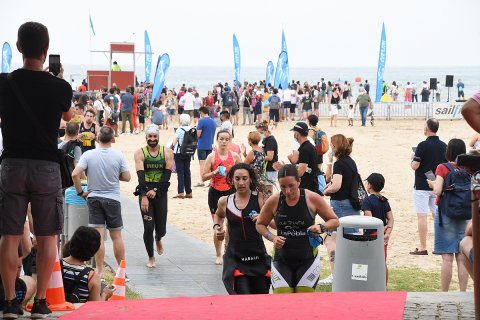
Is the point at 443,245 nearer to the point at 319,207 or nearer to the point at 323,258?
the point at 319,207

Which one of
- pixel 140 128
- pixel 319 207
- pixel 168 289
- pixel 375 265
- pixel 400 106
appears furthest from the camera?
pixel 400 106

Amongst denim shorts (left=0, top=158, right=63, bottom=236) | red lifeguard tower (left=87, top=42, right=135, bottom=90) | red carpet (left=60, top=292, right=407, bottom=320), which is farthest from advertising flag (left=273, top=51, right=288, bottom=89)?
denim shorts (left=0, top=158, right=63, bottom=236)

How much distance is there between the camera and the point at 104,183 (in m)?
10.7

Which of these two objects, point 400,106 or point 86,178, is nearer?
point 86,178

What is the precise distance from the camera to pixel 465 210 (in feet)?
31.2

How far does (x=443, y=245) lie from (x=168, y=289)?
310 cm

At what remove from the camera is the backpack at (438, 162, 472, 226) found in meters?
9.51

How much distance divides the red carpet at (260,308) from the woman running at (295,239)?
0.76 metres

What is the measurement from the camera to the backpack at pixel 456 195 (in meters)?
9.51

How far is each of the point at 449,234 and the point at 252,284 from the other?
241cm

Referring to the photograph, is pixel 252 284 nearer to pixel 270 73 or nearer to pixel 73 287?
pixel 73 287

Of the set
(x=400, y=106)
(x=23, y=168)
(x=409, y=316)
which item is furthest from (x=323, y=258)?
(x=400, y=106)

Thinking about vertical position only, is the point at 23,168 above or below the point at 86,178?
above

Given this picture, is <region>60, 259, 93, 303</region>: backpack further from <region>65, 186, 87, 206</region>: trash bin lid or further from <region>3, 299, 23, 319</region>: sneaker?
<region>65, 186, 87, 206</region>: trash bin lid
